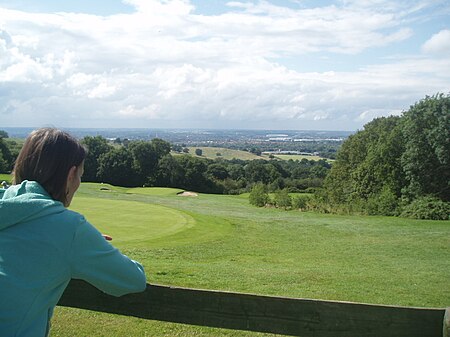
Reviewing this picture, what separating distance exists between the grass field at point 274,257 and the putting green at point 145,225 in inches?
1.6

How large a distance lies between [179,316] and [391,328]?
1.26 m

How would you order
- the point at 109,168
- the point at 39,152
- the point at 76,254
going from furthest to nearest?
the point at 109,168 → the point at 39,152 → the point at 76,254

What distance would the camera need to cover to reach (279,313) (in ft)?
8.71

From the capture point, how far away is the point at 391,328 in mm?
→ 2555

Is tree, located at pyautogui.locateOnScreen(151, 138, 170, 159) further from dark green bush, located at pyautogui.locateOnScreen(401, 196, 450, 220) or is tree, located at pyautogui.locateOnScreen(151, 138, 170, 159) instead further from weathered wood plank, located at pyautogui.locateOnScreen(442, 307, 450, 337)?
weathered wood plank, located at pyautogui.locateOnScreen(442, 307, 450, 337)

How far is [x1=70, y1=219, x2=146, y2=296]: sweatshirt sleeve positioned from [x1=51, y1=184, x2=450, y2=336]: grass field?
10.5 ft

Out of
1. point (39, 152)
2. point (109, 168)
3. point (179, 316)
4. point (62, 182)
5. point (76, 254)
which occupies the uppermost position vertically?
point (39, 152)

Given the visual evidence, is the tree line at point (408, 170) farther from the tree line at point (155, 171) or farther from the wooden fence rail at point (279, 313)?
the wooden fence rail at point (279, 313)

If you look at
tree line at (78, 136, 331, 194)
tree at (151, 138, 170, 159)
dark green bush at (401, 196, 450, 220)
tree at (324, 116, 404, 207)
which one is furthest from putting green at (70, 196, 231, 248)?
tree at (151, 138, 170, 159)

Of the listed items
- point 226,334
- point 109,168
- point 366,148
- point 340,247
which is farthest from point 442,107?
point 109,168

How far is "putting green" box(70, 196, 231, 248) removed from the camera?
15.2 meters

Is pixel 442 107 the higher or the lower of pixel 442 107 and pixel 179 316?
the higher

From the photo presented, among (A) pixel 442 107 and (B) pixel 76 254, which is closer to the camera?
(B) pixel 76 254

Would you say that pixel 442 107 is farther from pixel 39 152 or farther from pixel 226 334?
pixel 39 152
